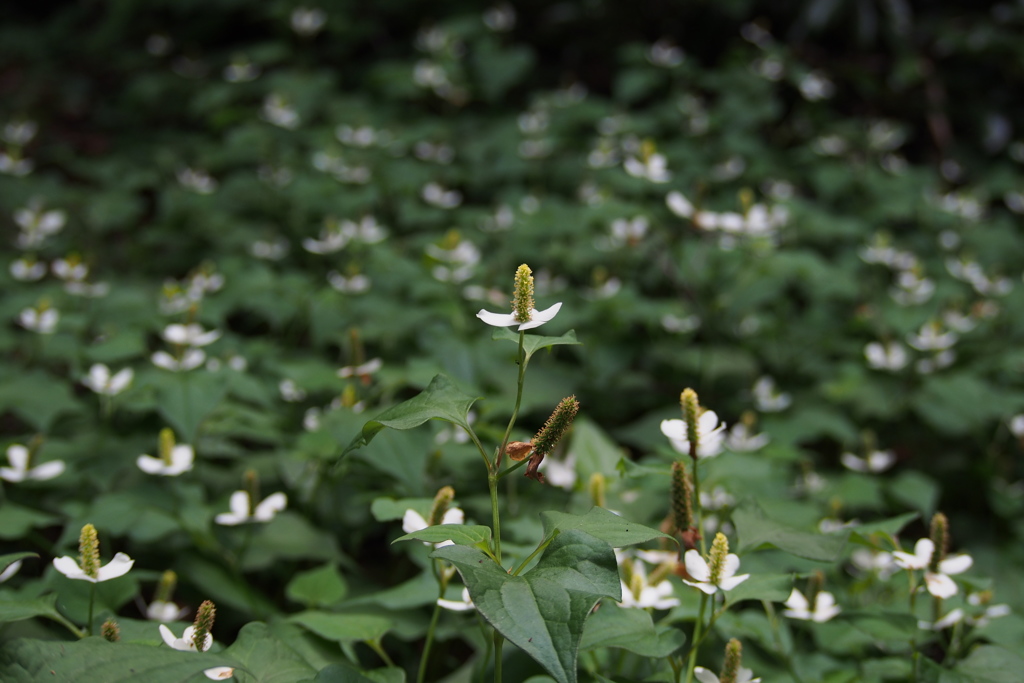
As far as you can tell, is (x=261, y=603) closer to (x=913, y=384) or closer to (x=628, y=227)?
(x=628, y=227)

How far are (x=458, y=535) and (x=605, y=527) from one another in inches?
6.5

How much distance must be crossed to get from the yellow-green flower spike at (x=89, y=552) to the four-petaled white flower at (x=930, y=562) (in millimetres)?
1090

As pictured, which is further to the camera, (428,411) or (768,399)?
(768,399)

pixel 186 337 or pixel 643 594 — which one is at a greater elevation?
pixel 643 594

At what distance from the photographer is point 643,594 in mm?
1078

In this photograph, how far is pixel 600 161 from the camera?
3238 millimetres

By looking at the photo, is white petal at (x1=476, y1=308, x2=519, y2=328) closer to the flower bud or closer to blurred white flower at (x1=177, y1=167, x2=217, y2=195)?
the flower bud

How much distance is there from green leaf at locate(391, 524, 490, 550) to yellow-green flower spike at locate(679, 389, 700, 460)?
32cm

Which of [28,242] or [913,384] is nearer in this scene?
[913,384]

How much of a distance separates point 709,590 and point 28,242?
107 inches

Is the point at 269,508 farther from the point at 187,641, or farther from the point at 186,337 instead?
the point at 186,337

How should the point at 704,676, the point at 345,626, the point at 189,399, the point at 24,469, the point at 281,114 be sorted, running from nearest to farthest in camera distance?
the point at 704,676 < the point at 345,626 < the point at 24,469 < the point at 189,399 < the point at 281,114

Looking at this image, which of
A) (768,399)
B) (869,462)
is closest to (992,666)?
(869,462)

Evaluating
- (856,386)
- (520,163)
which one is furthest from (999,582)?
(520,163)
